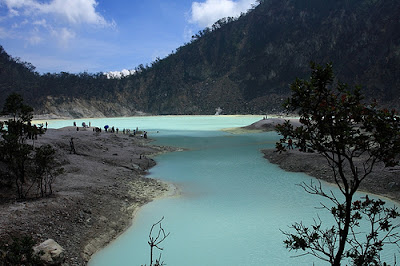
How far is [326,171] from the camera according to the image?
24.3 meters

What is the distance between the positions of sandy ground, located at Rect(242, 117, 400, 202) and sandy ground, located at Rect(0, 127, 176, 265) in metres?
8.69

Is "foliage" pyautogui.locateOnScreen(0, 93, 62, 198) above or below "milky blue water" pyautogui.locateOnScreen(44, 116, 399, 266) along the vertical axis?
above

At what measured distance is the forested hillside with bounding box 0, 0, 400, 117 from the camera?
108m

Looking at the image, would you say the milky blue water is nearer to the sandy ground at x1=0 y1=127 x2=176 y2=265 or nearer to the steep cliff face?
the sandy ground at x1=0 y1=127 x2=176 y2=265

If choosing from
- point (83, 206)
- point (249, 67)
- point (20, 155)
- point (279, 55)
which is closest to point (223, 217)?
point (83, 206)

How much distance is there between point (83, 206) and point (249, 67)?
13402 centimetres

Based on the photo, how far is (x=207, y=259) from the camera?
37.9 ft

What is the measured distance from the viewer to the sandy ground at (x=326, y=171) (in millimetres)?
19828

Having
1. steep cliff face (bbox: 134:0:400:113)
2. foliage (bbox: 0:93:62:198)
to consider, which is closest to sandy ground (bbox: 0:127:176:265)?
foliage (bbox: 0:93:62:198)

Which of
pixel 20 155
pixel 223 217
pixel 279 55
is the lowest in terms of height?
pixel 223 217

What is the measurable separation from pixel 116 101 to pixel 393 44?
380ft

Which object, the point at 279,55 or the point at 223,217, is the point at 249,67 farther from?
the point at 223,217

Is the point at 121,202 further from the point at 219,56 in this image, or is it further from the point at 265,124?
the point at 219,56

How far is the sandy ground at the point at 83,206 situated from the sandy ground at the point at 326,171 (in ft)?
28.5
